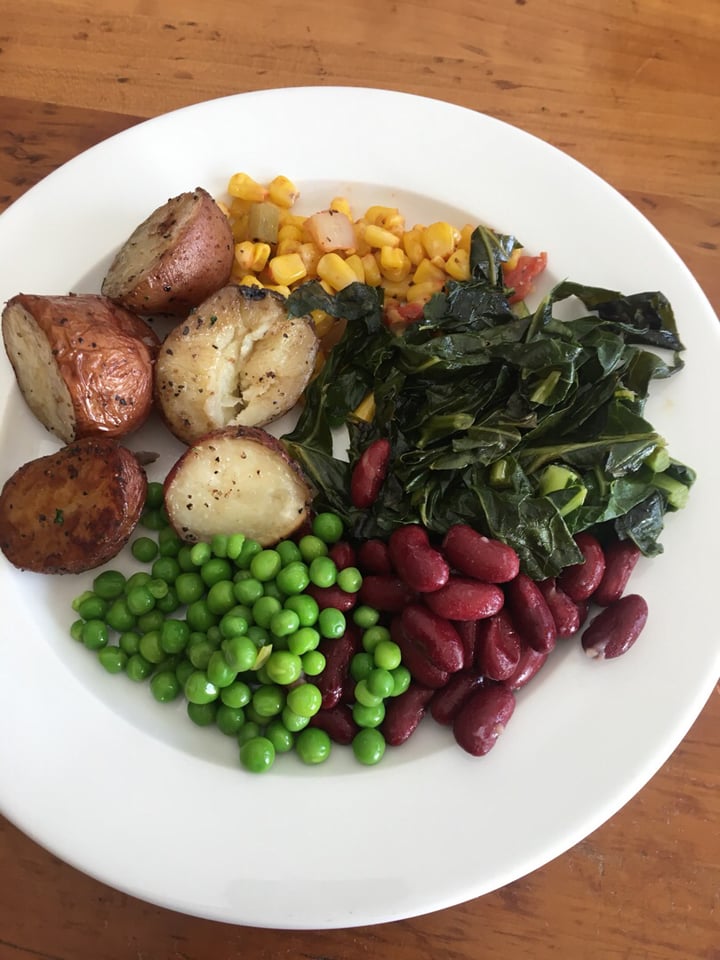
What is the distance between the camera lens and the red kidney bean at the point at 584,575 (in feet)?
6.80

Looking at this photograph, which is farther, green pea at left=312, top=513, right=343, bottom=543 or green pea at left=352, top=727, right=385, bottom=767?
green pea at left=312, top=513, right=343, bottom=543

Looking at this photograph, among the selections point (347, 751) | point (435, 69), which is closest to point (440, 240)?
point (435, 69)

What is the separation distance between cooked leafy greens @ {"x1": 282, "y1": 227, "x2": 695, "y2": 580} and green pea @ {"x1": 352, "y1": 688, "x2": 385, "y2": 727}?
1.72 ft

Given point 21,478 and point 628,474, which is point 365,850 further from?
point 21,478

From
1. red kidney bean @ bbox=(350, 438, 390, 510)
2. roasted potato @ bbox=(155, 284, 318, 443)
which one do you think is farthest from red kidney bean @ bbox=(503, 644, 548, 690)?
roasted potato @ bbox=(155, 284, 318, 443)

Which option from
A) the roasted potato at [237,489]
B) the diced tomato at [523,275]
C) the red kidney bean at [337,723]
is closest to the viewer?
the red kidney bean at [337,723]

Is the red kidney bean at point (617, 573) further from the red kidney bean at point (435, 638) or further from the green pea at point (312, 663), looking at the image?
the green pea at point (312, 663)

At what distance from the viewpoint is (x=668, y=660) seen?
Result: 2014mm

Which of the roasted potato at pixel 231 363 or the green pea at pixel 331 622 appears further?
the roasted potato at pixel 231 363

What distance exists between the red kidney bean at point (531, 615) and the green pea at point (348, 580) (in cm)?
45

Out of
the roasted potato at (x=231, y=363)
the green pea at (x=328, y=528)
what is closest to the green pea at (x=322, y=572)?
the green pea at (x=328, y=528)

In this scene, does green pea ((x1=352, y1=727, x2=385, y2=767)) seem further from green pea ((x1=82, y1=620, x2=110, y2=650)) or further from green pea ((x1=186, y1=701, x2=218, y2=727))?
green pea ((x1=82, y1=620, x2=110, y2=650))

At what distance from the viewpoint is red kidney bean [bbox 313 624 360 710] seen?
207 cm

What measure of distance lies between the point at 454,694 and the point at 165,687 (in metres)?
0.84
